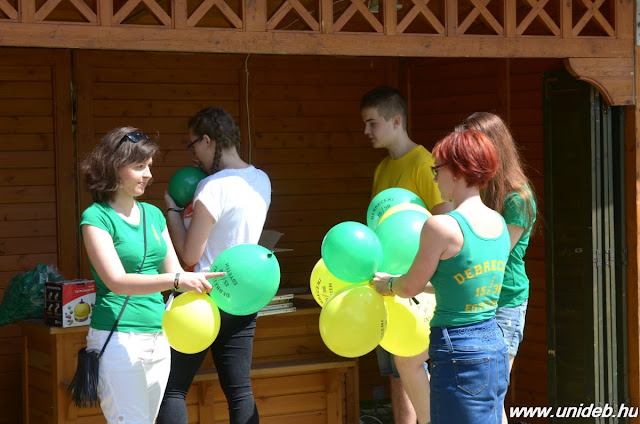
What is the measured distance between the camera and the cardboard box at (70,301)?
4.71m

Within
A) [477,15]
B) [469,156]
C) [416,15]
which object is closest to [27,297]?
[416,15]

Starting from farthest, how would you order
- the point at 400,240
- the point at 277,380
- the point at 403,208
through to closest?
the point at 277,380
the point at 403,208
the point at 400,240

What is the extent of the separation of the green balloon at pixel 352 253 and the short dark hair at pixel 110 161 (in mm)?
798

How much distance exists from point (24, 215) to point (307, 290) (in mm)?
1885

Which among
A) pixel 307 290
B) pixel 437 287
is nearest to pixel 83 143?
pixel 307 290

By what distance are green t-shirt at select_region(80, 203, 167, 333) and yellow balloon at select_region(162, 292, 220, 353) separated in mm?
90

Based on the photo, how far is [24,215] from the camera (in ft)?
20.1

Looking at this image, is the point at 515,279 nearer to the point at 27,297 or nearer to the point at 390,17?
the point at 390,17

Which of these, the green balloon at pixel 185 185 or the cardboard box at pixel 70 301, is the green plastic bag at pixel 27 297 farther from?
the green balloon at pixel 185 185

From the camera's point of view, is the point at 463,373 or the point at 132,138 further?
the point at 132,138

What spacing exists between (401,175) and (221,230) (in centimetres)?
96

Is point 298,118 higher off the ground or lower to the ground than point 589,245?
higher

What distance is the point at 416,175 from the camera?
451 centimetres

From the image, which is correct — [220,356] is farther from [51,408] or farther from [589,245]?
[589,245]
